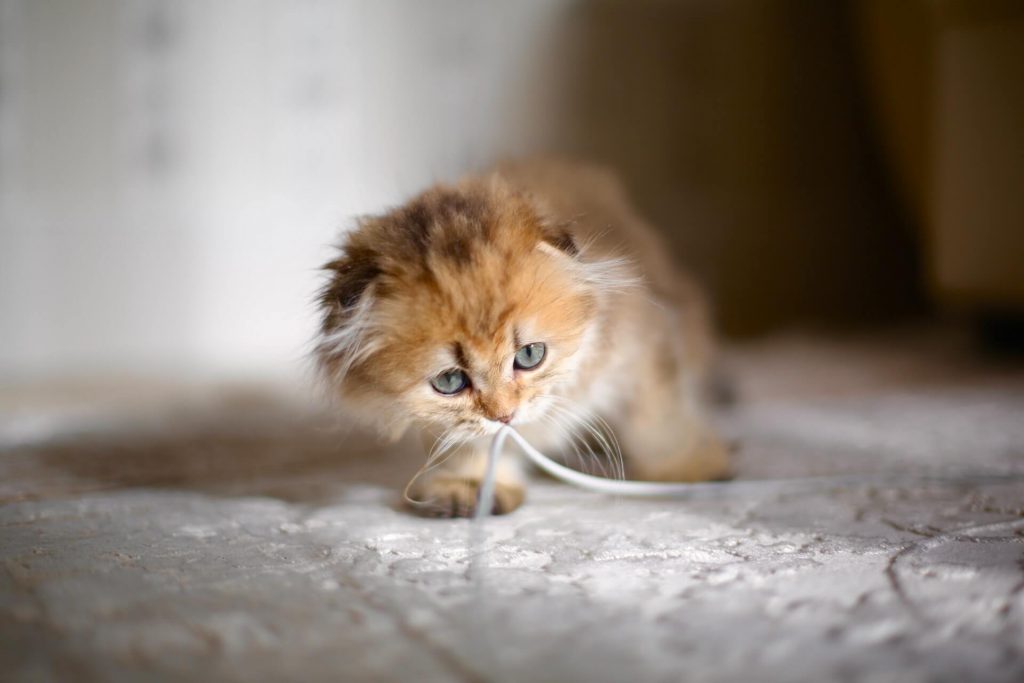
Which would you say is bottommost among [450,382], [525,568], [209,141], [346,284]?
[525,568]

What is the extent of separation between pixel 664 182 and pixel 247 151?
146 cm

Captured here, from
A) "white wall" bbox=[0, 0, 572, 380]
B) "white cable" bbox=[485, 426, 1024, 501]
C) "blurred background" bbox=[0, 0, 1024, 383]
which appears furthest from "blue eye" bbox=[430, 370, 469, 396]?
"white wall" bbox=[0, 0, 572, 380]

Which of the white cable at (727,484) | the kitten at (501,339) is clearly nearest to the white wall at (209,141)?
the kitten at (501,339)

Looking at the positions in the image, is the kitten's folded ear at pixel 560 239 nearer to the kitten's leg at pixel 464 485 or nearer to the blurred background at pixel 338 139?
the kitten's leg at pixel 464 485

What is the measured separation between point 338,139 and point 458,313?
201 centimetres

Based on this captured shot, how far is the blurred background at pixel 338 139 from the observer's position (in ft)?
8.94

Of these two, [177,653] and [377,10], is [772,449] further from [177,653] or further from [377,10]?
[377,10]

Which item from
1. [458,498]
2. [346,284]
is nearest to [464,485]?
[458,498]

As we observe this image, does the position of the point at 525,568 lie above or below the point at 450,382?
below

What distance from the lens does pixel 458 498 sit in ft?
3.84

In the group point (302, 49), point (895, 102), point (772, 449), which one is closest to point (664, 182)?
point (895, 102)

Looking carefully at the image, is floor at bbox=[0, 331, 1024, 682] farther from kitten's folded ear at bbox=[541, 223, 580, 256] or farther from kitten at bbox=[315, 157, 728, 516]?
kitten's folded ear at bbox=[541, 223, 580, 256]

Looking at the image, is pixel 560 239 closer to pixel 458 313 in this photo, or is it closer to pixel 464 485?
pixel 458 313

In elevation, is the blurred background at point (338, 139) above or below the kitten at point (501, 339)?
above
